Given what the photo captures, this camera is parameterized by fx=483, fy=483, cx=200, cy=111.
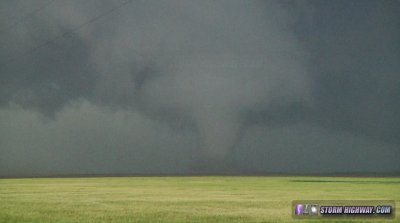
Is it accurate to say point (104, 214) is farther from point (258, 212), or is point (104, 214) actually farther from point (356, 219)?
point (356, 219)

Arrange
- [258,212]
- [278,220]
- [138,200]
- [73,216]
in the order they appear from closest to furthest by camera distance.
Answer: [278,220] < [73,216] < [258,212] < [138,200]

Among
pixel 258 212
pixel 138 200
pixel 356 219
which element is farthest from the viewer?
pixel 138 200

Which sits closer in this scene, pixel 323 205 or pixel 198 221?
pixel 323 205

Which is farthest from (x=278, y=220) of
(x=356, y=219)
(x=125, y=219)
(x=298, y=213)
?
(x=125, y=219)

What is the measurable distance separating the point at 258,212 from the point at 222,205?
437cm

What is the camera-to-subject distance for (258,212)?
2189cm

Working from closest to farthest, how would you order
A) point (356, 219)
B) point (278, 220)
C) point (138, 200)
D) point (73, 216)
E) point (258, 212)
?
point (356, 219)
point (278, 220)
point (73, 216)
point (258, 212)
point (138, 200)

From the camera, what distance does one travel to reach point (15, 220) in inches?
739

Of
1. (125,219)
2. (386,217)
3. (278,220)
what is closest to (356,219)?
(386,217)

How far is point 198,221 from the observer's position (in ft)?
62.7

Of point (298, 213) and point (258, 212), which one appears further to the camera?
point (258, 212)

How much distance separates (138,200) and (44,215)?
6.06m

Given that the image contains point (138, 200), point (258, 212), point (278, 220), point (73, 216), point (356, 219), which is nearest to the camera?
point (356, 219)

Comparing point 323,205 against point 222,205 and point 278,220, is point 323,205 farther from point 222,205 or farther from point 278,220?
point 222,205
